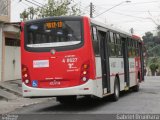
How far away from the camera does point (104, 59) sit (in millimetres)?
17312

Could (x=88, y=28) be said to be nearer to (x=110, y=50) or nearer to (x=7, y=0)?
(x=110, y=50)

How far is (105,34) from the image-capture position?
1791 cm

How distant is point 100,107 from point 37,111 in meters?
2.31

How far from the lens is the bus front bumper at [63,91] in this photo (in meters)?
14.9

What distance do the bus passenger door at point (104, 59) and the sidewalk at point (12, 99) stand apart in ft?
11.6

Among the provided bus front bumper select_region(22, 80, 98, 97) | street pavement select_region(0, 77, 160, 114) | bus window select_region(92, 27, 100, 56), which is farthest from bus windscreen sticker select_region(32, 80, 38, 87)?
bus window select_region(92, 27, 100, 56)

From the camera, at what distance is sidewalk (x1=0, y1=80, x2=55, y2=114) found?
17.7 meters

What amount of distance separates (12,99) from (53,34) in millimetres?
5849

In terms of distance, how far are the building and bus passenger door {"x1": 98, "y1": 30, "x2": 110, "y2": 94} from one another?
28.4 ft

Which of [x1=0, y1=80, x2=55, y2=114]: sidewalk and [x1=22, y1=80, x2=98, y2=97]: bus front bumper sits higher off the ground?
[x1=22, y1=80, x2=98, y2=97]: bus front bumper

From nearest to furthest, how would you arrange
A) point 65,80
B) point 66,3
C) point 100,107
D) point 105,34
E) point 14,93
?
point 65,80, point 100,107, point 105,34, point 14,93, point 66,3

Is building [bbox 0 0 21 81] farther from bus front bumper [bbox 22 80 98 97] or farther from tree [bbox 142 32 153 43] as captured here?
tree [bbox 142 32 153 43]

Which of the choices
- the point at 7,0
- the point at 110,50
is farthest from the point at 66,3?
the point at 110,50

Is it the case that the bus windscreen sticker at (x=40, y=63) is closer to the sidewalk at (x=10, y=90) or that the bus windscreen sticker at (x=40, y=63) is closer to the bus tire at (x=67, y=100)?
the bus tire at (x=67, y=100)
